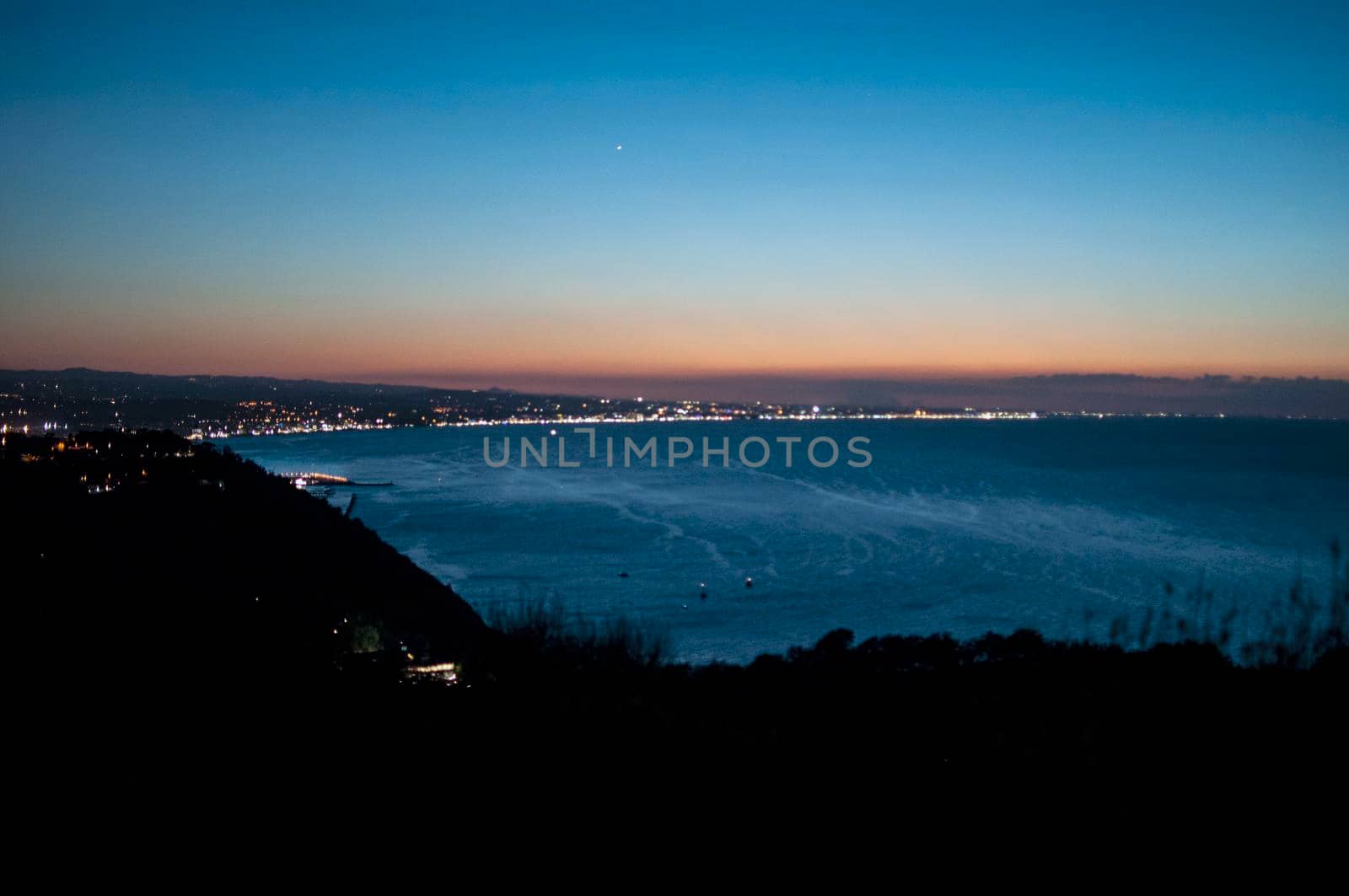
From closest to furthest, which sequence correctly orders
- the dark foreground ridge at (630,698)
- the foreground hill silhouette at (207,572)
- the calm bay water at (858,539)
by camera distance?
1. the dark foreground ridge at (630,698)
2. the foreground hill silhouette at (207,572)
3. the calm bay water at (858,539)

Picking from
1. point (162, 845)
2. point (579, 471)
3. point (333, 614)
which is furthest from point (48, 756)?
point (579, 471)

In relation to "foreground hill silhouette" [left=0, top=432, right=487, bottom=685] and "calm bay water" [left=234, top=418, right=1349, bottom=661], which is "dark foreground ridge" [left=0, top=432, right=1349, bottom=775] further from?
"calm bay water" [left=234, top=418, right=1349, bottom=661]

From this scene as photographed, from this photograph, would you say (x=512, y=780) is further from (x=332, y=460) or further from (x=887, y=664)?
(x=332, y=460)

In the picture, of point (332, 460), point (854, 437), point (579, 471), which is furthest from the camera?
point (854, 437)

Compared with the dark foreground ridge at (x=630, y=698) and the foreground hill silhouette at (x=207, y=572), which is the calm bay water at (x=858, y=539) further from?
the dark foreground ridge at (x=630, y=698)

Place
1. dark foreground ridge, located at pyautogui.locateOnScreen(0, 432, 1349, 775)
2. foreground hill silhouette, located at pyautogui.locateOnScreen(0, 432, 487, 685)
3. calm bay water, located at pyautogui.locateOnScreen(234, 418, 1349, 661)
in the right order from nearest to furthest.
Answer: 1. dark foreground ridge, located at pyautogui.locateOnScreen(0, 432, 1349, 775)
2. foreground hill silhouette, located at pyautogui.locateOnScreen(0, 432, 487, 685)
3. calm bay water, located at pyautogui.locateOnScreen(234, 418, 1349, 661)

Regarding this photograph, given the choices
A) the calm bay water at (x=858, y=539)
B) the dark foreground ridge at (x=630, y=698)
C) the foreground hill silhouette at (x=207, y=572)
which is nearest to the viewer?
the dark foreground ridge at (x=630, y=698)

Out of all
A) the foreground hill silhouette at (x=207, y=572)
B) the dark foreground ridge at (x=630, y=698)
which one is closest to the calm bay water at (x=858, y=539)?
the foreground hill silhouette at (x=207, y=572)

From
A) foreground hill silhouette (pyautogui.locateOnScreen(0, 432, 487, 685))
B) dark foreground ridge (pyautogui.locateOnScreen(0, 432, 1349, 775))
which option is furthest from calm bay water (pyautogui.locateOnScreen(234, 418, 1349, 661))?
dark foreground ridge (pyautogui.locateOnScreen(0, 432, 1349, 775))

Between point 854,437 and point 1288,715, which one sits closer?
point 1288,715
